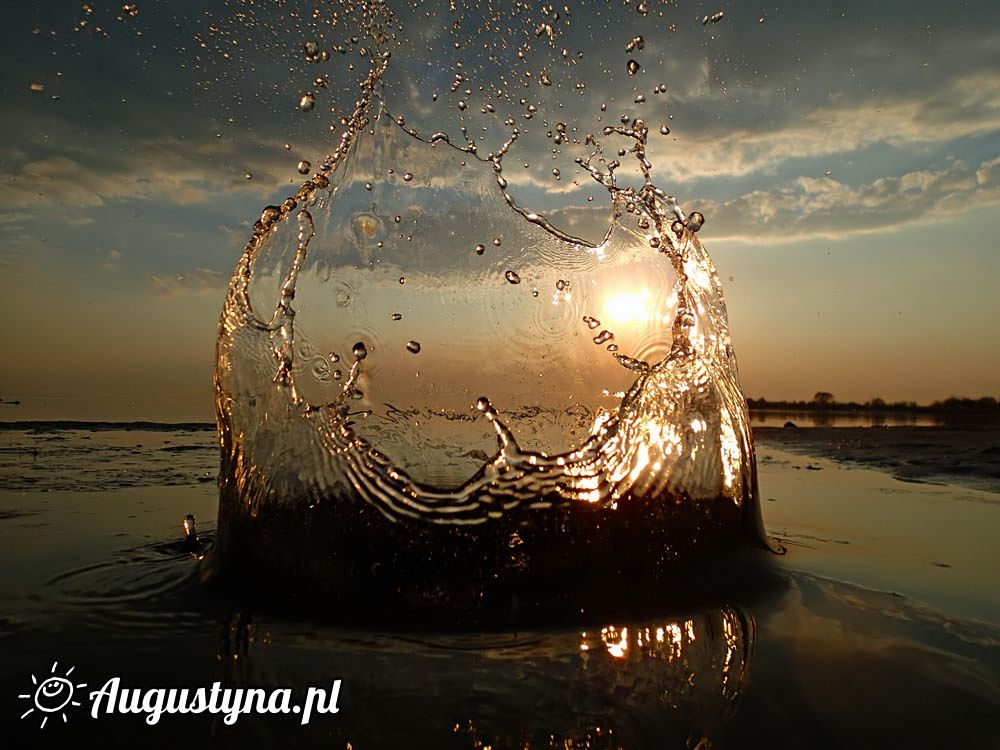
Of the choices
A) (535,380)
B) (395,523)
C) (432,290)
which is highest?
(432,290)

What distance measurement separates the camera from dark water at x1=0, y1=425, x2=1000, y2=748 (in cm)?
145

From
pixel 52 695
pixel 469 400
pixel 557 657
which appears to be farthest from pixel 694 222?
pixel 52 695


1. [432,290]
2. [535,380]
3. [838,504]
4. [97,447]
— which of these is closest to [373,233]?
[432,290]

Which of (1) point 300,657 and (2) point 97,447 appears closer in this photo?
(1) point 300,657

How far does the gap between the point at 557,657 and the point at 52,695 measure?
3.53 feet

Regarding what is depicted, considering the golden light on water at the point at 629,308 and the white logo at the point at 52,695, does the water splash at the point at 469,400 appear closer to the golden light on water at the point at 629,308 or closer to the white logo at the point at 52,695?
the golden light on water at the point at 629,308

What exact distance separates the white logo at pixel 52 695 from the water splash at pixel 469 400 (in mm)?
866

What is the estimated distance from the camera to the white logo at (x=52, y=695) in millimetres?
1528

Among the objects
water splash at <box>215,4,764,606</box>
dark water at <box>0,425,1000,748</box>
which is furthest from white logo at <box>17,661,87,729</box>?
water splash at <box>215,4,764,606</box>

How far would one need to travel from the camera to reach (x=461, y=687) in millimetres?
1635

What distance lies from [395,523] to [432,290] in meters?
1.36

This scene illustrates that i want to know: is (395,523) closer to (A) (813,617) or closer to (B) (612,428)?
(B) (612,428)

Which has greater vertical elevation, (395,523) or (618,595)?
(395,523)

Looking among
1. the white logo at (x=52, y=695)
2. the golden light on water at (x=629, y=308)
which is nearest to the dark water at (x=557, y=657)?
the white logo at (x=52, y=695)
